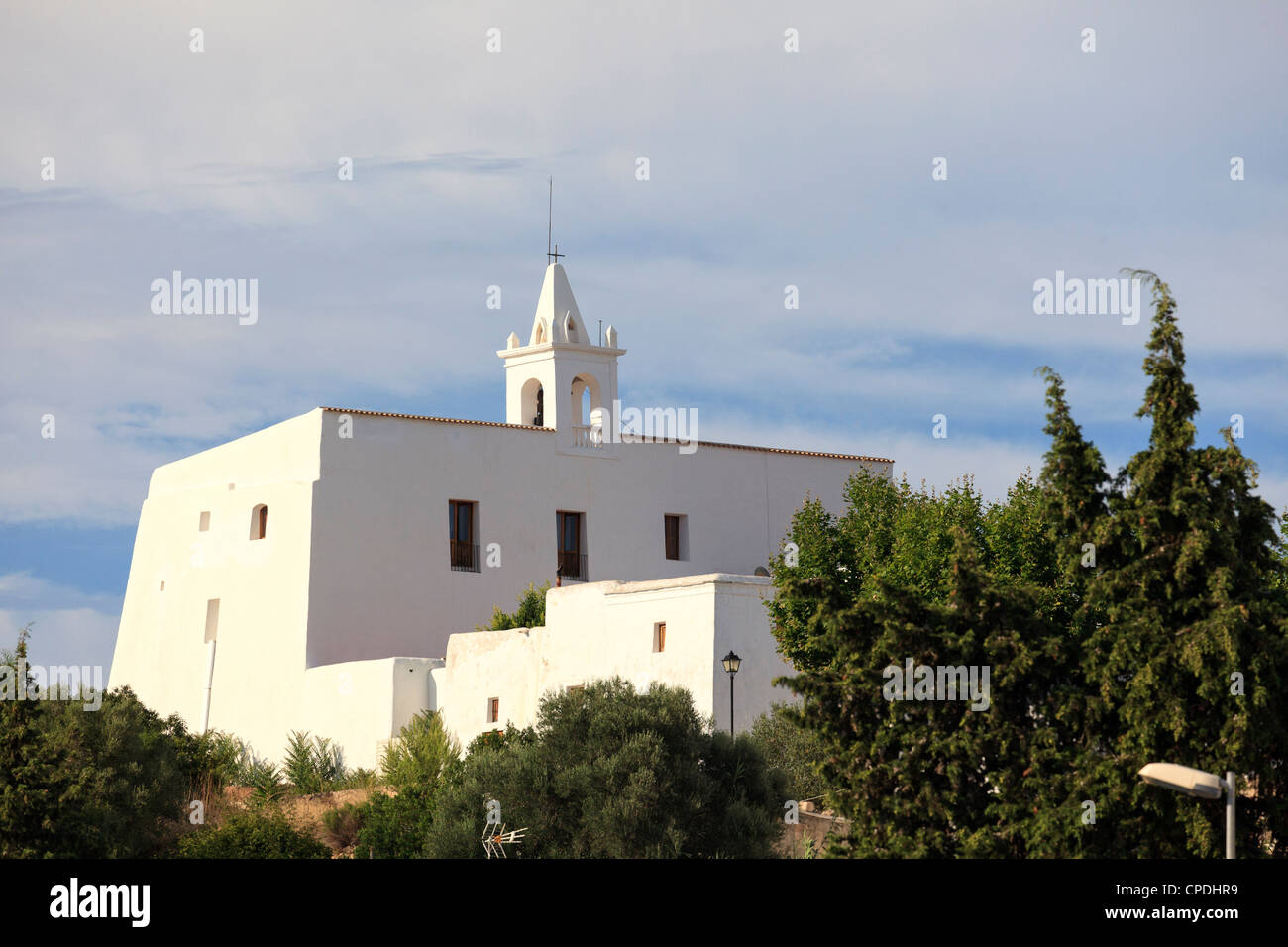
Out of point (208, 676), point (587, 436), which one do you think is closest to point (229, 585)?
point (208, 676)

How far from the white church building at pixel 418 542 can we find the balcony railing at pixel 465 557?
53 mm

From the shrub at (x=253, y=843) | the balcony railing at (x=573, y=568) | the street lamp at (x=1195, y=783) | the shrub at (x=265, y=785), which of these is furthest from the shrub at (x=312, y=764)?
the street lamp at (x=1195, y=783)

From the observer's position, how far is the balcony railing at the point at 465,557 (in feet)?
141

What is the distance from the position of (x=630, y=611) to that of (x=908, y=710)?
48.2 ft

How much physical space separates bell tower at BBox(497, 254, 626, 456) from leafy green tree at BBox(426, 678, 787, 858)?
56.6 ft

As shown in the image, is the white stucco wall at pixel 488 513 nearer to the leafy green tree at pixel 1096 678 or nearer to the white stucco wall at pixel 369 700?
the white stucco wall at pixel 369 700

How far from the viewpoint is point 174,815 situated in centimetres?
3278

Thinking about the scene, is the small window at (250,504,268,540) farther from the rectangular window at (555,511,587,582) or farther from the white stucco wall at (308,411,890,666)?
the rectangular window at (555,511,587,582)

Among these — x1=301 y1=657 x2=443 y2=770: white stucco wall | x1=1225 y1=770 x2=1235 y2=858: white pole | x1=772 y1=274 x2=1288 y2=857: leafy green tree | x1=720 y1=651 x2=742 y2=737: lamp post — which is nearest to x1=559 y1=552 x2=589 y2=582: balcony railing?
x1=301 y1=657 x2=443 y2=770: white stucco wall

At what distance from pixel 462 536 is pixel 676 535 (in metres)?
5.99

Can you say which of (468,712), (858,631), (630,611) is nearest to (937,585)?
(630,611)

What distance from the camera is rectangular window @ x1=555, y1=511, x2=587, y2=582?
44469 mm
